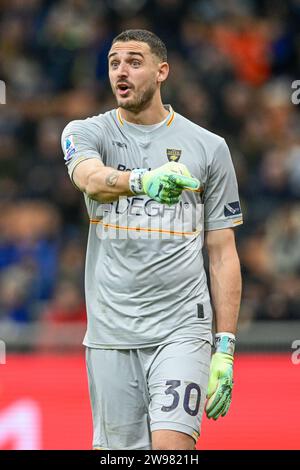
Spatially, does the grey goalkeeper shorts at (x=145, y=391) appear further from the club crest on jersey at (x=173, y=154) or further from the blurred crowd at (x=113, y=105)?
the blurred crowd at (x=113, y=105)

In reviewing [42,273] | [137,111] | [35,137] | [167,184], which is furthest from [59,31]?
[167,184]

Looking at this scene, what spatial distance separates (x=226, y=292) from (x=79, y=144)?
3.53 ft

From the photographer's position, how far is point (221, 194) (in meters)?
6.05

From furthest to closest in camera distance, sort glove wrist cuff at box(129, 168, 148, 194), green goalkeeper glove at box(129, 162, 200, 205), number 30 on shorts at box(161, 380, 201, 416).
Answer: number 30 on shorts at box(161, 380, 201, 416) < glove wrist cuff at box(129, 168, 148, 194) < green goalkeeper glove at box(129, 162, 200, 205)

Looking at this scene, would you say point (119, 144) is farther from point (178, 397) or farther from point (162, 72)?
point (178, 397)

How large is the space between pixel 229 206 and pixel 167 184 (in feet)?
3.35

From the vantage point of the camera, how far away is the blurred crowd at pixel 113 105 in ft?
37.3

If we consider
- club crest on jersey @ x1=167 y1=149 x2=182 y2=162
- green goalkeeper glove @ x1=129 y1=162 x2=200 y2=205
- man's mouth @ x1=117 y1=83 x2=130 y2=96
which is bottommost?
green goalkeeper glove @ x1=129 y1=162 x2=200 y2=205

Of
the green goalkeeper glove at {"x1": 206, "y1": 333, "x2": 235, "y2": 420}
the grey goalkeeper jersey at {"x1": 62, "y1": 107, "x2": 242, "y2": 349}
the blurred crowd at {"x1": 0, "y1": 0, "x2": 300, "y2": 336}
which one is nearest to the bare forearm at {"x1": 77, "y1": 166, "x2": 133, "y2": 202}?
the grey goalkeeper jersey at {"x1": 62, "y1": 107, "x2": 242, "y2": 349}

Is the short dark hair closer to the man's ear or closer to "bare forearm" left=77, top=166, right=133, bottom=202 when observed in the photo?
the man's ear

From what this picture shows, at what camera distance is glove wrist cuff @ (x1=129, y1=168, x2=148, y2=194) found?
524cm

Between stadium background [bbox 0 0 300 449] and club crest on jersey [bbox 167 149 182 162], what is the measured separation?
2794 mm

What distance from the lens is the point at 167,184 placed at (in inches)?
202

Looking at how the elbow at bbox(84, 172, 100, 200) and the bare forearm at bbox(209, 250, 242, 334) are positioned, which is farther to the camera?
the bare forearm at bbox(209, 250, 242, 334)
